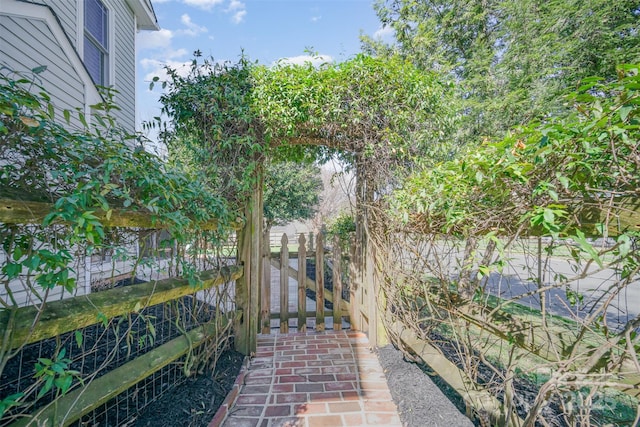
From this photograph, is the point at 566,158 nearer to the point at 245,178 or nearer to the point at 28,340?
the point at 28,340

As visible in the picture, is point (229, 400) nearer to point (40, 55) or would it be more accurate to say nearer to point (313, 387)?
point (313, 387)

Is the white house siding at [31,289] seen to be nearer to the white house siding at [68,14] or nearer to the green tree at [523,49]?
the white house siding at [68,14]

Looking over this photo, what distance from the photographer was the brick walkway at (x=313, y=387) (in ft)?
7.45

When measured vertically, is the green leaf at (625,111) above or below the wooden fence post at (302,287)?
above

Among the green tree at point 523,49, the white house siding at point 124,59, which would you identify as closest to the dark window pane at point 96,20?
the white house siding at point 124,59

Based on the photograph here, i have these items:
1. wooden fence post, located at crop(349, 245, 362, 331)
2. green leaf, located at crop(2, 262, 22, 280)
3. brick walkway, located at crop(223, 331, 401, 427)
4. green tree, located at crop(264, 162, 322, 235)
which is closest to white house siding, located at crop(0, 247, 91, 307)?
green leaf, located at crop(2, 262, 22, 280)

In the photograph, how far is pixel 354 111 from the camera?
2.98 m

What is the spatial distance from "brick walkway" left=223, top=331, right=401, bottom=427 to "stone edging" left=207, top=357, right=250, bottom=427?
0.11 ft

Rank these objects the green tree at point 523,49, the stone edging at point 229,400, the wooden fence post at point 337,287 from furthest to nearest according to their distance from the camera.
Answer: the green tree at point 523,49 < the wooden fence post at point 337,287 < the stone edging at point 229,400

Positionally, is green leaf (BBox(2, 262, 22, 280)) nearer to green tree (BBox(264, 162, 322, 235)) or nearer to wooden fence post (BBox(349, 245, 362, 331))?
wooden fence post (BBox(349, 245, 362, 331))

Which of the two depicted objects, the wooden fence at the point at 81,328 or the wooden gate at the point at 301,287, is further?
the wooden gate at the point at 301,287

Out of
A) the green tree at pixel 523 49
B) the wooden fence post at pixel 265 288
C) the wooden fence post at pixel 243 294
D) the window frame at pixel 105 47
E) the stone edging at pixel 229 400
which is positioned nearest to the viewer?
the stone edging at pixel 229 400

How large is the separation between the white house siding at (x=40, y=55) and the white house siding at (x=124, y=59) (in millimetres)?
1331

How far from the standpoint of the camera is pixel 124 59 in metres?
6.64
